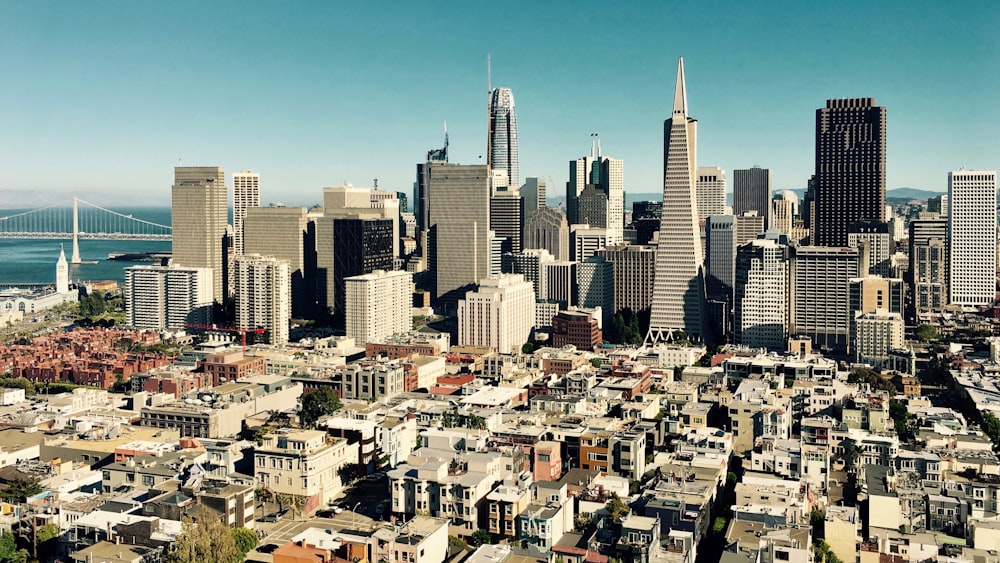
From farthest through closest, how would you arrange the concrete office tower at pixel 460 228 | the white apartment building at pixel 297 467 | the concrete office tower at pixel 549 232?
the concrete office tower at pixel 549 232 → the concrete office tower at pixel 460 228 → the white apartment building at pixel 297 467

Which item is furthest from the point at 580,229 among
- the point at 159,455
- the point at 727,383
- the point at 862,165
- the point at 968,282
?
the point at 159,455

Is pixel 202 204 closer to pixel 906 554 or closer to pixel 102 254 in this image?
pixel 906 554

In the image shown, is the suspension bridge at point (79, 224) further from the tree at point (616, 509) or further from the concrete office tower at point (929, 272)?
the tree at point (616, 509)

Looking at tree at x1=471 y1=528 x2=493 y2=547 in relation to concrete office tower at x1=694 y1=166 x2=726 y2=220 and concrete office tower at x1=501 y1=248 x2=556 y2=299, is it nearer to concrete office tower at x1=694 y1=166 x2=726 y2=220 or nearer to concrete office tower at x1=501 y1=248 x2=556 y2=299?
concrete office tower at x1=501 y1=248 x2=556 y2=299

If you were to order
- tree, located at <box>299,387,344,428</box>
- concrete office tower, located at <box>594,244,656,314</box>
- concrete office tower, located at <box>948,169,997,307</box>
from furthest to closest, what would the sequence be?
concrete office tower, located at <box>948,169,997,307</box>, concrete office tower, located at <box>594,244,656,314</box>, tree, located at <box>299,387,344,428</box>

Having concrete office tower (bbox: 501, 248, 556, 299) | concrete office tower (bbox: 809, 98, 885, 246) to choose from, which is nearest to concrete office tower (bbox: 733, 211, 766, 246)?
concrete office tower (bbox: 809, 98, 885, 246)

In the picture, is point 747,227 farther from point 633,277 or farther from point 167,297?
point 167,297

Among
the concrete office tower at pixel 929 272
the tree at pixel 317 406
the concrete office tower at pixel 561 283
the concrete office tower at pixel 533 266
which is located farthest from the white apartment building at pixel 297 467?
the concrete office tower at pixel 929 272
